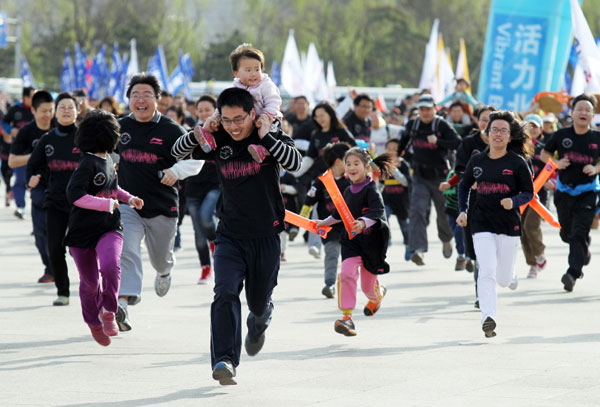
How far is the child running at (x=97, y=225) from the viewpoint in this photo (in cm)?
837

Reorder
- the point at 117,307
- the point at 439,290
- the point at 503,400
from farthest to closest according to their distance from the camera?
1. the point at 439,290
2. the point at 117,307
3. the point at 503,400

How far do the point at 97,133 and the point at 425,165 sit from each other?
261 inches

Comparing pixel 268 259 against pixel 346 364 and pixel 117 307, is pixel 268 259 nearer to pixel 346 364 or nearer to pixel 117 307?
pixel 346 364

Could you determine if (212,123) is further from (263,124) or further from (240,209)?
(240,209)

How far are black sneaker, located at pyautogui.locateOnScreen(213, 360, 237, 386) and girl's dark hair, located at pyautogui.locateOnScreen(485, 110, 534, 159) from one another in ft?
11.9

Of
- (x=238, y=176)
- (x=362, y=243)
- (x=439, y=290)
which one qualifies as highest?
(x=238, y=176)

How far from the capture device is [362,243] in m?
9.45

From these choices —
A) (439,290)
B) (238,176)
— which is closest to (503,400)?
(238,176)

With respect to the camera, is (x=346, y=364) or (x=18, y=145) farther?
(x=18, y=145)

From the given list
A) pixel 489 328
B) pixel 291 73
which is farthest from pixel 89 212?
pixel 291 73

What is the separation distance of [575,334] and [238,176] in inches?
132

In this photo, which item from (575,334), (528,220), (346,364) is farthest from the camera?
(528,220)

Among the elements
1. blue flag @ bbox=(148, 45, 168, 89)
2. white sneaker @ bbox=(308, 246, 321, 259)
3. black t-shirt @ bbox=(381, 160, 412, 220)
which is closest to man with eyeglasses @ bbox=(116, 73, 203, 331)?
white sneaker @ bbox=(308, 246, 321, 259)

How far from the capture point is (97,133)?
8.65 meters
